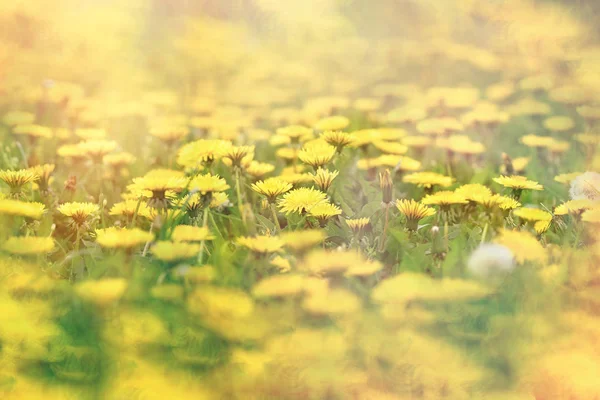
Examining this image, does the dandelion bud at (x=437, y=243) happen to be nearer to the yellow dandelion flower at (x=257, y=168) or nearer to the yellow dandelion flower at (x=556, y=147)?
the yellow dandelion flower at (x=257, y=168)

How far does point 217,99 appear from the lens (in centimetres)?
261

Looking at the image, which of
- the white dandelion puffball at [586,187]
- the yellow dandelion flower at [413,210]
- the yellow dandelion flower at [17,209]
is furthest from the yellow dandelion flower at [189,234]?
the white dandelion puffball at [586,187]

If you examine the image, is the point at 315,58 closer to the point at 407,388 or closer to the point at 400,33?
the point at 400,33

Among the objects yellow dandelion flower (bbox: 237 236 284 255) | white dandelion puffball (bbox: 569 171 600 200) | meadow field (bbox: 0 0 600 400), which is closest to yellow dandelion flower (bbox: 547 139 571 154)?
meadow field (bbox: 0 0 600 400)

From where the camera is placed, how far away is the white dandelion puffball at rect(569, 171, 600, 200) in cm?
137

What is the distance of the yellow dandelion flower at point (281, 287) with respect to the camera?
94 cm

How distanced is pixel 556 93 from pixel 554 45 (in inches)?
17.9

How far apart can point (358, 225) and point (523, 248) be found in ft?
0.84

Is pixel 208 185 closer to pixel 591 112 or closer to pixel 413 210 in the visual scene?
pixel 413 210

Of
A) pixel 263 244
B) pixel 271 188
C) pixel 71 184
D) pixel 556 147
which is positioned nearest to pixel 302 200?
pixel 271 188

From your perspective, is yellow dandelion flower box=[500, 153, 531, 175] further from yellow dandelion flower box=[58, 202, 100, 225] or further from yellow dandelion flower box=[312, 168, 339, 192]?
yellow dandelion flower box=[58, 202, 100, 225]

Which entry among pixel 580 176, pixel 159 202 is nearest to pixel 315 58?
pixel 580 176

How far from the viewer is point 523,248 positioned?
1.09m

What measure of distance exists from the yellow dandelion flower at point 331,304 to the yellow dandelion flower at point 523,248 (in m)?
0.29
